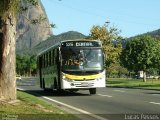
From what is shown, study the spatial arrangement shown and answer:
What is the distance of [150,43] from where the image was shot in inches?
3292

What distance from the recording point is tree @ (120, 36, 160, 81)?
264ft

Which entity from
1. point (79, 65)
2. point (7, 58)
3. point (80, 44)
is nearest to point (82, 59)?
point (79, 65)

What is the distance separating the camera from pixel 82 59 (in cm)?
2939

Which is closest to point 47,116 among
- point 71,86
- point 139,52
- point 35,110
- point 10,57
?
point 35,110

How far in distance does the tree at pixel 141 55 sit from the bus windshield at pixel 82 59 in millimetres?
51191

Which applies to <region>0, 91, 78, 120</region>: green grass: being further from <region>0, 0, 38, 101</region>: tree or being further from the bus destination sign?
the bus destination sign

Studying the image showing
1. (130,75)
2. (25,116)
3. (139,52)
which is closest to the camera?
(25,116)

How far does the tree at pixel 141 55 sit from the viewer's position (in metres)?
80.4

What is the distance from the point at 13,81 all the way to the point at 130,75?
450ft

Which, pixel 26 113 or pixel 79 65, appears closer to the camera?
pixel 26 113

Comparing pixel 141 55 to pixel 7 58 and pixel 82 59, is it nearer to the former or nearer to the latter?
pixel 82 59

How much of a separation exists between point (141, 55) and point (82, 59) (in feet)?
174

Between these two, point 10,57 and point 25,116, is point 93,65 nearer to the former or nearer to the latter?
point 10,57

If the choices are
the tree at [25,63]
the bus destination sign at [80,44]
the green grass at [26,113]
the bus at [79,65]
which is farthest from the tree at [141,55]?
the tree at [25,63]
